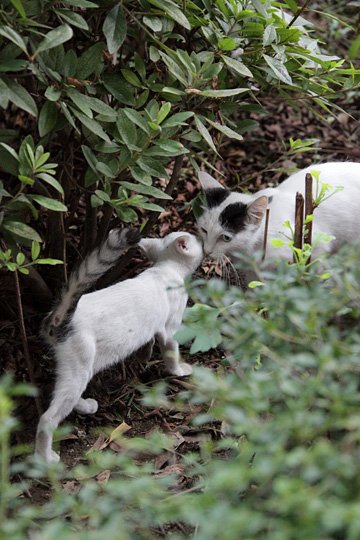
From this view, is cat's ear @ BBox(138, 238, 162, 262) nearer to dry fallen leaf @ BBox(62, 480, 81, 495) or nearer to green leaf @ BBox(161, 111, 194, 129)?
green leaf @ BBox(161, 111, 194, 129)

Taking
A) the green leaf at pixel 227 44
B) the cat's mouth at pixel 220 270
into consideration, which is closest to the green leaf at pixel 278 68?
the green leaf at pixel 227 44

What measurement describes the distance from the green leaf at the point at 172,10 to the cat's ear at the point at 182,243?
104 centimetres

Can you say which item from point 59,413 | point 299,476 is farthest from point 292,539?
point 59,413

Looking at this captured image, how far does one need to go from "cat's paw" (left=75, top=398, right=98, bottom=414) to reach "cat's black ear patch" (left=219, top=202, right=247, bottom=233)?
1053mm

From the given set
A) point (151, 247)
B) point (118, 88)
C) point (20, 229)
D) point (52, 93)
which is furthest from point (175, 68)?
point (151, 247)

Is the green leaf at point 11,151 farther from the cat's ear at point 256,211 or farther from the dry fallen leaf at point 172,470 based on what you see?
the dry fallen leaf at point 172,470

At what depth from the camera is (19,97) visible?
2648 mm

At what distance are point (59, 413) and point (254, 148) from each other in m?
2.90

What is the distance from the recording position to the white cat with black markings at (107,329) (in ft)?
9.83

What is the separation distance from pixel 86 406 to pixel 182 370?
57 cm

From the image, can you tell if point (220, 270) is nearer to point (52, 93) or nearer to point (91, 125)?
point (91, 125)

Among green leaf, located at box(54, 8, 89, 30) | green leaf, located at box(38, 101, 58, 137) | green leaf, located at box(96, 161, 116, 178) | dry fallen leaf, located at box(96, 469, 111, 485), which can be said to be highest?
green leaf, located at box(54, 8, 89, 30)

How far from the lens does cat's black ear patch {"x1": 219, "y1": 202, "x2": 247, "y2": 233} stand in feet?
11.9

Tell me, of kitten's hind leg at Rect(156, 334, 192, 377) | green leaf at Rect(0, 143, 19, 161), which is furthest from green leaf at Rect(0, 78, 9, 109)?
kitten's hind leg at Rect(156, 334, 192, 377)
